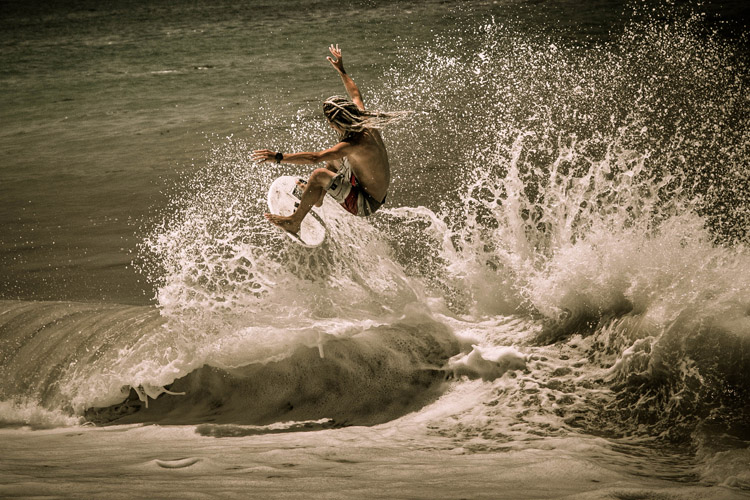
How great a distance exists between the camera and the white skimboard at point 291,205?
18.2 ft

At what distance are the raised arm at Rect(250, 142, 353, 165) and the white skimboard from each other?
67 cm

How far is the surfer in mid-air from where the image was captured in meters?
4.90

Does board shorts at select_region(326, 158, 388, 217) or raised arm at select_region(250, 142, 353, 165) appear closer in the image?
raised arm at select_region(250, 142, 353, 165)

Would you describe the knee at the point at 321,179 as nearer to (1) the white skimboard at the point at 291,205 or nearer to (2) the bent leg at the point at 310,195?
(2) the bent leg at the point at 310,195

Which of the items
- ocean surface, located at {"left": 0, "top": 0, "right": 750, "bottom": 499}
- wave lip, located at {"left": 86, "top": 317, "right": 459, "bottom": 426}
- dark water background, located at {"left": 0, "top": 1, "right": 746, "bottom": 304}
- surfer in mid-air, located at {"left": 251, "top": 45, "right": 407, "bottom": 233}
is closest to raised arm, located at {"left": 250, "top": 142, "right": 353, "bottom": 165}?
surfer in mid-air, located at {"left": 251, "top": 45, "right": 407, "bottom": 233}

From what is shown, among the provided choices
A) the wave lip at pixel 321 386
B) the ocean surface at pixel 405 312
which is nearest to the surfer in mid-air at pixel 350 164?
the ocean surface at pixel 405 312

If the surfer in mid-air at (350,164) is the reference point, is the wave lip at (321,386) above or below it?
below

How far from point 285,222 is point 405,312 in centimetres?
118

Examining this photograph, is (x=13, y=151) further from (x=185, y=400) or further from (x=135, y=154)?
(x=185, y=400)

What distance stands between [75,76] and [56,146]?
7.07m

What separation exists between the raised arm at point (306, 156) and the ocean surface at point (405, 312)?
1188 mm

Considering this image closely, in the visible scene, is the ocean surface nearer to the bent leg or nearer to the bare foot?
the bare foot

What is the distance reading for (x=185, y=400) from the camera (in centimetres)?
511

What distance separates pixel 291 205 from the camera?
222 inches
